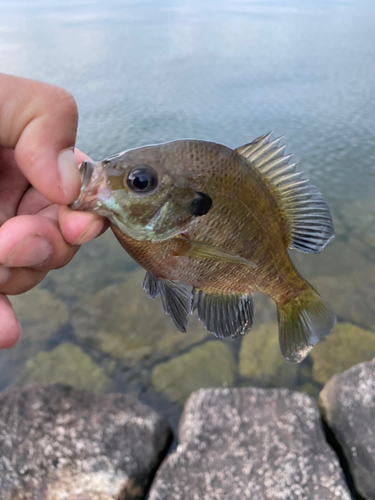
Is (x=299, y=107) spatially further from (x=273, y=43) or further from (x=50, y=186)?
(x=50, y=186)

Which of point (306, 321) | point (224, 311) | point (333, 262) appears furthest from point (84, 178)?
point (333, 262)

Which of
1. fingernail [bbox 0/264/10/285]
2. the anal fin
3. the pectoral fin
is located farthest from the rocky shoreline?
the pectoral fin

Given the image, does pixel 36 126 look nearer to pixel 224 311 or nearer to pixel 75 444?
pixel 224 311

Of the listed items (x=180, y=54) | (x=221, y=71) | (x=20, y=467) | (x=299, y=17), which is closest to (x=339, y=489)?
(x=20, y=467)

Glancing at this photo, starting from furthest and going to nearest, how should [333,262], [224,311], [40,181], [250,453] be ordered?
[333,262], [250,453], [224,311], [40,181]

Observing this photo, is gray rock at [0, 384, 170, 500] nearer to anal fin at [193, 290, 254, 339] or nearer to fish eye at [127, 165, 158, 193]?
anal fin at [193, 290, 254, 339]

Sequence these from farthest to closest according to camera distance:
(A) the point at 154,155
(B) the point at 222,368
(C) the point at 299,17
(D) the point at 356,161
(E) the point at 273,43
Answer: (C) the point at 299,17 < (E) the point at 273,43 < (D) the point at 356,161 < (B) the point at 222,368 < (A) the point at 154,155
